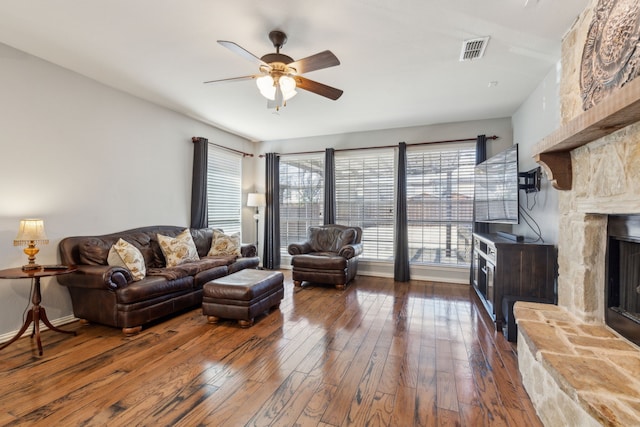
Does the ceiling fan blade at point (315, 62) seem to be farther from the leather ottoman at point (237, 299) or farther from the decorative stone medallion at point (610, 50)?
the leather ottoman at point (237, 299)

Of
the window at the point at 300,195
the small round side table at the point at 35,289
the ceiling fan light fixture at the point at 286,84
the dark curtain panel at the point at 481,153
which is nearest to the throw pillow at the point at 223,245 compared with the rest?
the window at the point at 300,195

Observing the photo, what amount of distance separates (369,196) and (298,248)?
5.64 feet

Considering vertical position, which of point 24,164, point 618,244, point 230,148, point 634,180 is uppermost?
point 230,148

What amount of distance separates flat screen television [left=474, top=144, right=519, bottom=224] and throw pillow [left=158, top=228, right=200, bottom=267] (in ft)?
13.6

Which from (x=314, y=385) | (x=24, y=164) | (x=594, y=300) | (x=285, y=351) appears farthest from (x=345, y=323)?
(x=24, y=164)

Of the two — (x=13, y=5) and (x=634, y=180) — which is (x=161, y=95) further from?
(x=634, y=180)

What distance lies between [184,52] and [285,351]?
2.99 metres

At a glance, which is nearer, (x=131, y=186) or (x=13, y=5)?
(x=13, y=5)

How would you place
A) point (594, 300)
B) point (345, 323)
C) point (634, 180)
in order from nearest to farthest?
point (634, 180) → point (594, 300) → point (345, 323)

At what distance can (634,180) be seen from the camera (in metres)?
1.59

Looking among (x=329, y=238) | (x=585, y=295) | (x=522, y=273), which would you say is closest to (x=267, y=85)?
(x=585, y=295)

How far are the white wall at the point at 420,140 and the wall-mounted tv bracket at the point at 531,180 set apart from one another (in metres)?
1.41

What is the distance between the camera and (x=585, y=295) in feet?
6.61

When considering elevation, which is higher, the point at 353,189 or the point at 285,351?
the point at 353,189
